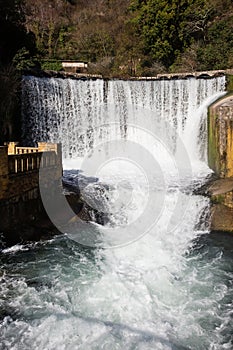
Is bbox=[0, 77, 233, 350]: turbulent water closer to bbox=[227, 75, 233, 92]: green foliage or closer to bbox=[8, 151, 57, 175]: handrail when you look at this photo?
bbox=[227, 75, 233, 92]: green foliage

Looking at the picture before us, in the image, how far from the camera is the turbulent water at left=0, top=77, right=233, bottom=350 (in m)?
5.55

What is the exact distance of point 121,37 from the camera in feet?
108

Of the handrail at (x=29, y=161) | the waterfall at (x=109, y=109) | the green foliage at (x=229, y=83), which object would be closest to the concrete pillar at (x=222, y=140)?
the waterfall at (x=109, y=109)

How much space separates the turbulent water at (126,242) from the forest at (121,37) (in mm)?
4636

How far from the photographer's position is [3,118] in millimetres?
15789

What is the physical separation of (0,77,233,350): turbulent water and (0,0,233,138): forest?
4.64 metres

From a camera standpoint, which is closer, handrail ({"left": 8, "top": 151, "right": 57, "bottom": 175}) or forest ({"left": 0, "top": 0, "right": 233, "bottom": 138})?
handrail ({"left": 8, "top": 151, "right": 57, "bottom": 175})

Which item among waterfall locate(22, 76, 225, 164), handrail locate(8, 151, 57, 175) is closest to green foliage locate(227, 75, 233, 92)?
waterfall locate(22, 76, 225, 164)

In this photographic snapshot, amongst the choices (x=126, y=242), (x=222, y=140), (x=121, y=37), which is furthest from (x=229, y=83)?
(x=121, y=37)

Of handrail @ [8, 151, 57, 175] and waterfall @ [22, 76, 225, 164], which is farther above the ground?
waterfall @ [22, 76, 225, 164]

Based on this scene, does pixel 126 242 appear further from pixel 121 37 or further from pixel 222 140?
pixel 121 37

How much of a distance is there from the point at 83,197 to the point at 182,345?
23.2 ft

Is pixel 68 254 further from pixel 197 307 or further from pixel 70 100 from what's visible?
pixel 70 100

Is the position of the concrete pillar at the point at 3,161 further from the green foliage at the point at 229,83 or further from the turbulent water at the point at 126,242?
the green foliage at the point at 229,83
